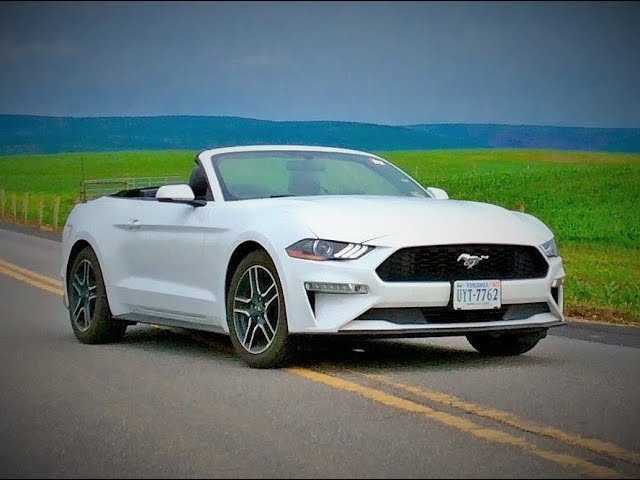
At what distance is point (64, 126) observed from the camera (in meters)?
50.3

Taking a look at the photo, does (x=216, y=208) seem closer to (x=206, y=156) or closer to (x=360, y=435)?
(x=206, y=156)

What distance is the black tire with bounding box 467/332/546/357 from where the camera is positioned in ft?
35.2

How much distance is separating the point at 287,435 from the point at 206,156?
169 inches

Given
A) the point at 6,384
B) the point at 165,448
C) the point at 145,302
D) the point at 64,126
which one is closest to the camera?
the point at 165,448

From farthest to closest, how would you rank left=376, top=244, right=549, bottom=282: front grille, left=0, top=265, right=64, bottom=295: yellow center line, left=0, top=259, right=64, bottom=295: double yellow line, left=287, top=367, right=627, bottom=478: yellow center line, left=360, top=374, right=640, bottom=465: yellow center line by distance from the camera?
left=0, top=259, right=64, bottom=295: double yellow line
left=0, top=265, right=64, bottom=295: yellow center line
left=376, top=244, right=549, bottom=282: front grille
left=360, top=374, right=640, bottom=465: yellow center line
left=287, top=367, right=627, bottom=478: yellow center line

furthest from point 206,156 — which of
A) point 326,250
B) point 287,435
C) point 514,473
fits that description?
point 514,473

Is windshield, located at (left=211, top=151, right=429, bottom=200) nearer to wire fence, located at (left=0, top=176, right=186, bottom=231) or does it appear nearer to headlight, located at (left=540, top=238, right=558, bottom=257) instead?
headlight, located at (left=540, top=238, right=558, bottom=257)

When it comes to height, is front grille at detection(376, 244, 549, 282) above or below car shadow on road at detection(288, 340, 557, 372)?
above

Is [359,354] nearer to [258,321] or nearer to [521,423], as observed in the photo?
[258,321]

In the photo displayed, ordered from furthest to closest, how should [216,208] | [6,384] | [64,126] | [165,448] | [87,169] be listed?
[87,169]
[64,126]
[216,208]
[6,384]
[165,448]

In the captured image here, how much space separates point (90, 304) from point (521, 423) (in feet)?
17.3

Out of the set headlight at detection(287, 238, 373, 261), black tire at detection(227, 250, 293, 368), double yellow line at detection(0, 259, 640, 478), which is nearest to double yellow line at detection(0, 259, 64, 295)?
black tire at detection(227, 250, 293, 368)

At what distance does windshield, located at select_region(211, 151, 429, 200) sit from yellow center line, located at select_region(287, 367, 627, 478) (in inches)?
62.0

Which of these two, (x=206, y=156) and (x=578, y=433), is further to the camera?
(x=206, y=156)
